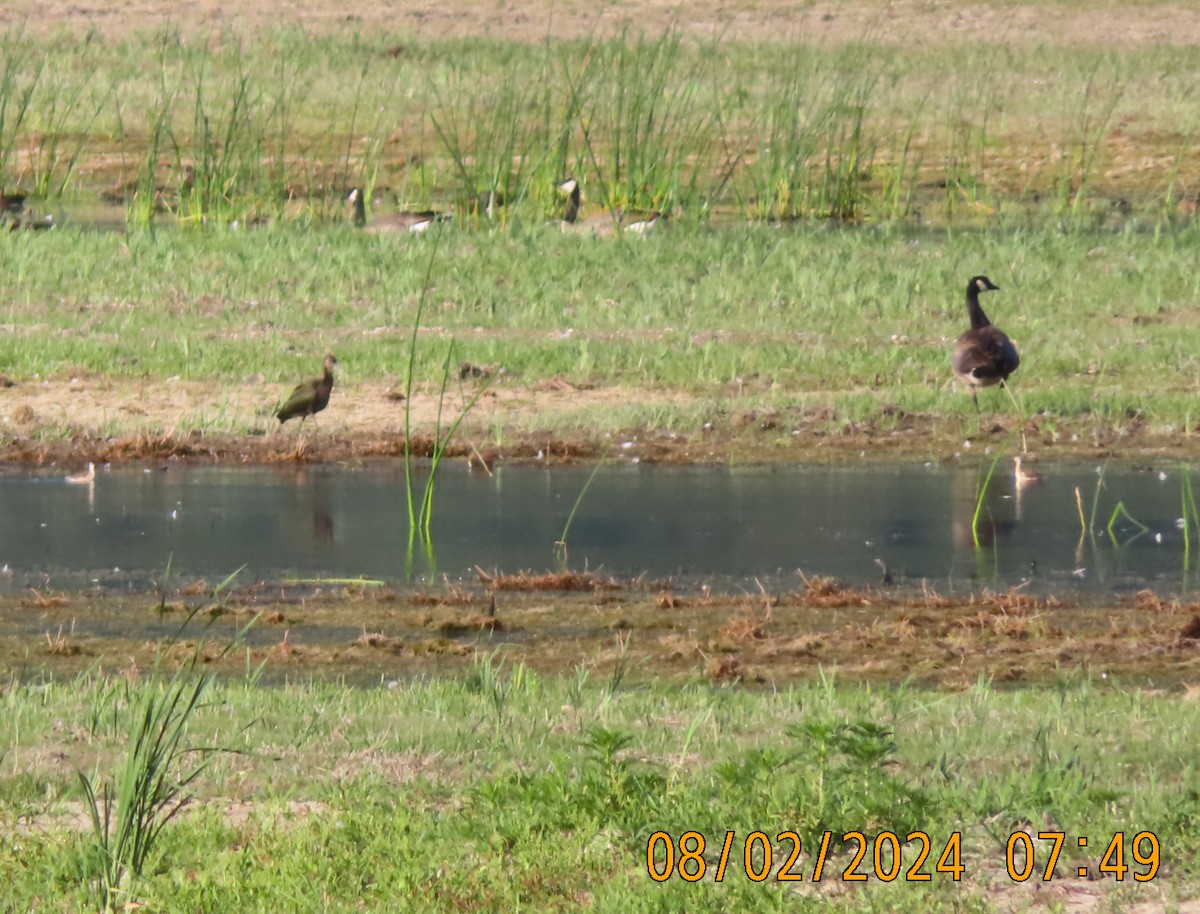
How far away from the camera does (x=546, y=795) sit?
208 inches

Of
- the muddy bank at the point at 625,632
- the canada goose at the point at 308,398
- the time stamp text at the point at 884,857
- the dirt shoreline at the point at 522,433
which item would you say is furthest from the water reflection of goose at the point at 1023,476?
the time stamp text at the point at 884,857

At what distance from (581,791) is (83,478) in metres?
6.44

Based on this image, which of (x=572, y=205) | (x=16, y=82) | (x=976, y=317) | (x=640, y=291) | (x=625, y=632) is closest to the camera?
(x=625, y=632)

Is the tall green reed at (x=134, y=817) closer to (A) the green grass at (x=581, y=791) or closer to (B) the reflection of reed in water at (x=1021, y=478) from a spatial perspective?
(A) the green grass at (x=581, y=791)

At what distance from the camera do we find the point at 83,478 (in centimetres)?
1107

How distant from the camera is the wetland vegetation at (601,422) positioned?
518 centimetres

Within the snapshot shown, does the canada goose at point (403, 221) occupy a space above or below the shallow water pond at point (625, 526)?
above

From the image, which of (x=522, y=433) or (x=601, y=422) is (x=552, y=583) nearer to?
(x=522, y=433)

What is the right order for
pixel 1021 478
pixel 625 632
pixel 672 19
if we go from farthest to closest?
pixel 672 19, pixel 1021 478, pixel 625 632

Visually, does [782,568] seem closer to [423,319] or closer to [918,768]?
[918,768]

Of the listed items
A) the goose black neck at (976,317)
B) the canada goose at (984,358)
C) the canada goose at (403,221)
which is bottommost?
the canada goose at (403,221)

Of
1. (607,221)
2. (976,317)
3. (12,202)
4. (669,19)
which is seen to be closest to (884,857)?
(976,317)

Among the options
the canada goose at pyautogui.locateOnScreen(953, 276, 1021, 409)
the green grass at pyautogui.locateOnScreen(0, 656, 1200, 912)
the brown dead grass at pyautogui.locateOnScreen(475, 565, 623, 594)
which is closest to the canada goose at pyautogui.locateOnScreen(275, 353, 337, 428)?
the brown dead grass at pyautogui.locateOnScreen(475, 565, 623, 594)

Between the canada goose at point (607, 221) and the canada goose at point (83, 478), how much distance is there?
6354mm
